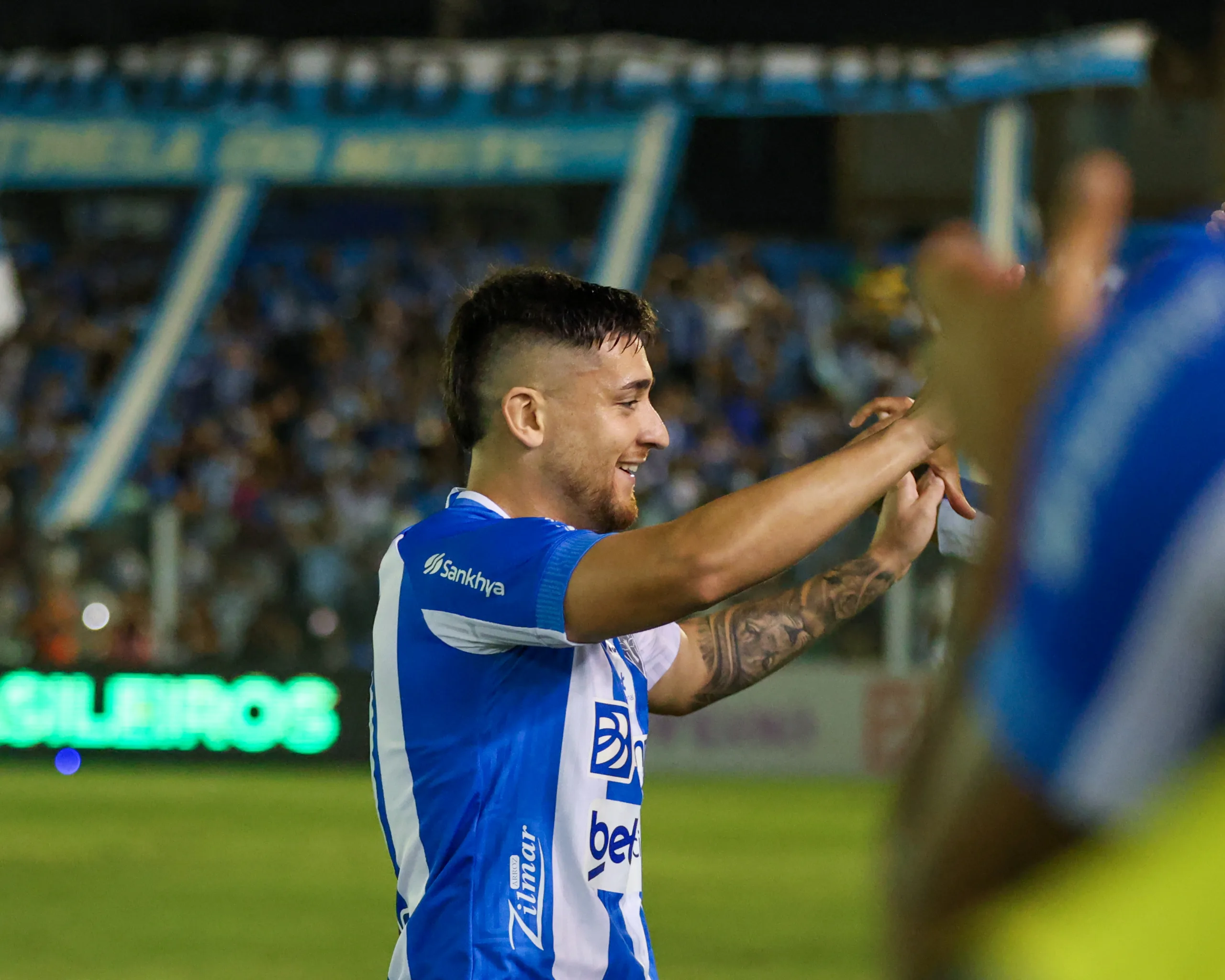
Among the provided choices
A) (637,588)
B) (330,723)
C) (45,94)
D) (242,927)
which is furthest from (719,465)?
(637,588)

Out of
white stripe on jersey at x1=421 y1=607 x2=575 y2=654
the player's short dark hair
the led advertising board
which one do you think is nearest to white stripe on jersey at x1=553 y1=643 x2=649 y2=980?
white stripe on jersey at x1=421 y1=607 x2=575 y2=654

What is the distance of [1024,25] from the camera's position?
73.0ft

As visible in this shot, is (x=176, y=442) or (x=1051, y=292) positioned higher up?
(x=176, y=442)

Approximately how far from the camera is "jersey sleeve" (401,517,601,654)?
2639 mm

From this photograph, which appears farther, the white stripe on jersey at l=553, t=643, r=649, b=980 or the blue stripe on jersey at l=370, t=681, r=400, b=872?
the blue stripe on jersey at l=370, t=681, r=400, b=872

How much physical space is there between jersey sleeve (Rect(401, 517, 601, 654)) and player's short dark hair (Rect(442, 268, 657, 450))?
0.35 m

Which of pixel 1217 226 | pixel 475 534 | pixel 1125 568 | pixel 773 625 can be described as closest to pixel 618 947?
pixel 475 534

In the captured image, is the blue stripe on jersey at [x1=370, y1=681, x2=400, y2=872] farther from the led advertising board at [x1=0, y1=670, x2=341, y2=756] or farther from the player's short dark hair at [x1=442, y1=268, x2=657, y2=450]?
the led advertising board at [x1=0, y1=670, x2=341, y2=756]

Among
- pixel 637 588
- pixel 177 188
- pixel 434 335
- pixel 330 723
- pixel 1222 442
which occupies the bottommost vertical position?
pixel 1222 442

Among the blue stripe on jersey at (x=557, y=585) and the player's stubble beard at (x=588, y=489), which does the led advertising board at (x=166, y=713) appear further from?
the blue stripe on jersey at (x=557, y=585)

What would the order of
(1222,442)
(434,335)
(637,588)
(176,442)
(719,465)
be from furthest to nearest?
(434,335)
(176,442)
(719,465)
(637,588)
(1222,442)

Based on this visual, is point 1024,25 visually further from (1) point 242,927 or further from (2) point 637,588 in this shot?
(2) point 637,588

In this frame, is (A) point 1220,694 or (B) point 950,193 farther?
(B) point 950,193

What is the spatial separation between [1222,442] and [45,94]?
73.7ft
